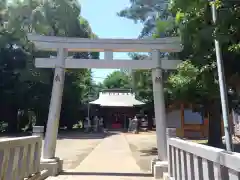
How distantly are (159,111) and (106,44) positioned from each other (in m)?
2.43

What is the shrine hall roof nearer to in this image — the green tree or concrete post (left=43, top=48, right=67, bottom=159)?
the green tree

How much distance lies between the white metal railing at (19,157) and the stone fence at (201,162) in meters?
2.72

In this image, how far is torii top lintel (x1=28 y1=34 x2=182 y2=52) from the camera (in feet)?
25.8

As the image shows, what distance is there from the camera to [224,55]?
618 cm

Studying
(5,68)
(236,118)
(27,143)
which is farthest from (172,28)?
(5,68)

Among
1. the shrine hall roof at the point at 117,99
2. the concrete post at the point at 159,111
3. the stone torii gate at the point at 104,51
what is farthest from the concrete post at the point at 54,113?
the shrine hall roof at the point at 117,99

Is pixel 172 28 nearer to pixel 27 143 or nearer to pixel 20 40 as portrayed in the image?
pixel 27 143

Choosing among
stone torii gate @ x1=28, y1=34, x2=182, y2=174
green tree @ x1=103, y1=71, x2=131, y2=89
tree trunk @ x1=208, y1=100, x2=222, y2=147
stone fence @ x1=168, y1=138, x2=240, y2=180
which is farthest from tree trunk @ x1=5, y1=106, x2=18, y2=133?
green tree @ x1=103, y1=71, x2=131, y2=89

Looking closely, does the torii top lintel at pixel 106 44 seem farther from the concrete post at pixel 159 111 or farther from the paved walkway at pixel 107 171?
the paved walkway at pixel 107 171

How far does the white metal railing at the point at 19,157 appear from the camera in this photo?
4.03 meters

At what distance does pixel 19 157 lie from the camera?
15.9 ft

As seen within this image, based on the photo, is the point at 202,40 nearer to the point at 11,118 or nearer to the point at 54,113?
the point at 54,113

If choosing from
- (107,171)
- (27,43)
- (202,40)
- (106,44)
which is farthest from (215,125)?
(27,43)

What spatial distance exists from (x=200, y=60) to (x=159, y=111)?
1980mm
